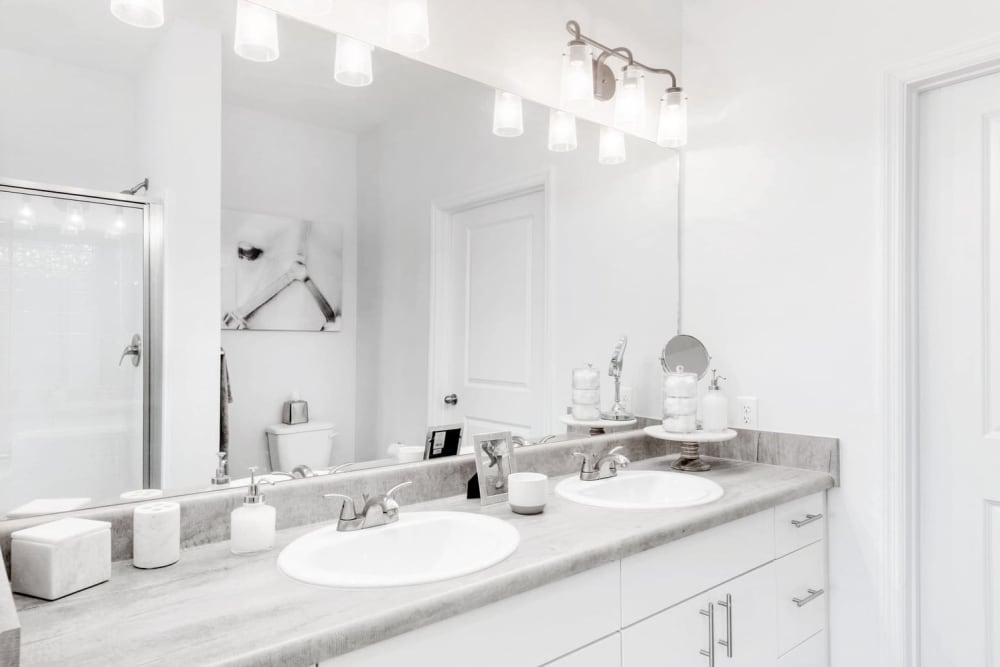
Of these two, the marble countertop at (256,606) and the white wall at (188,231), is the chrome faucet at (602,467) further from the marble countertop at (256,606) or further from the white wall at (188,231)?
the white wall at (188,231)

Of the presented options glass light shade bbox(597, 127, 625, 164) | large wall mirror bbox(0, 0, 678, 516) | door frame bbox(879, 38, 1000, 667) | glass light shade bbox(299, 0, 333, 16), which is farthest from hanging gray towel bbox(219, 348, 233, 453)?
door frame bbox(879, 38, 1000, 667)

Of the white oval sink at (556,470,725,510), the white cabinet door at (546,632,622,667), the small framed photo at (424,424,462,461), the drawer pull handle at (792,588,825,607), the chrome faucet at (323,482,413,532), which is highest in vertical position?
the small framed photo at (424,424,462,461)

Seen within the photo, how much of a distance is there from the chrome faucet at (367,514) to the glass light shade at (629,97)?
4.69 ft

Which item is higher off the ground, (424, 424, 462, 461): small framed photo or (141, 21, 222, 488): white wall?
(141, 21, 222, 488): white wall

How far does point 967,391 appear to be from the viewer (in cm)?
172

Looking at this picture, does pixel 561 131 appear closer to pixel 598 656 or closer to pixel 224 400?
pixel 224 400

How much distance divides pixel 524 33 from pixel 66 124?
1.21 metres

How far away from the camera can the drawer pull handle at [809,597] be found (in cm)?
173

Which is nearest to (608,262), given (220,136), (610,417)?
(610,417)

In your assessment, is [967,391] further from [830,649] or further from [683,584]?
[683,584]

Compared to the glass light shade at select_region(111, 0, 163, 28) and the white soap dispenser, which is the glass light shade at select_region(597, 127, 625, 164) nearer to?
the glass light shade at select_region(111, 0, 163, 28)

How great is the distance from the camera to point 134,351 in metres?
1.19

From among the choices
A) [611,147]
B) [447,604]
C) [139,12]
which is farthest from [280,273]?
[611,147]

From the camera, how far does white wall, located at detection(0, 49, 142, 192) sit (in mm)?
1070
